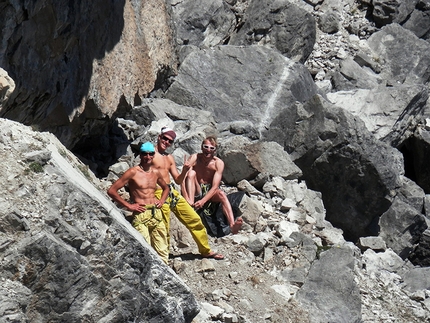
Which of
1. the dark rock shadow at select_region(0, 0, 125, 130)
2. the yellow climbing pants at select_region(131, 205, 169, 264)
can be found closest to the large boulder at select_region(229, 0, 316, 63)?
the dark rock shadow at select_region(0, 0, 125, 130)

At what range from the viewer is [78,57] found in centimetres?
1369

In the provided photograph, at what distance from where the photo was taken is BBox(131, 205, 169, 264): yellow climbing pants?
449 inches

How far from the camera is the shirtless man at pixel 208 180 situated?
13.6 metres

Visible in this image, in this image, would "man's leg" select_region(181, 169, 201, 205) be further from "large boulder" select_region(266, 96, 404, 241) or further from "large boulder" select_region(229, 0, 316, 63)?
"large boulder" select_region(229, 0, 316, 63)

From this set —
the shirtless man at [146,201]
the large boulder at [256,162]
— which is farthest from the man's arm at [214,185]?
the large boulder at [256,162]

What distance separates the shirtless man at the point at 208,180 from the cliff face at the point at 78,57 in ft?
6.47

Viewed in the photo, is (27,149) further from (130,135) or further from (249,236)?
(130,135)

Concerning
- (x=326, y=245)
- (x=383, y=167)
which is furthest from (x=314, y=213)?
(x=383, y=167)

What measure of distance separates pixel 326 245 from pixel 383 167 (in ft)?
10.9

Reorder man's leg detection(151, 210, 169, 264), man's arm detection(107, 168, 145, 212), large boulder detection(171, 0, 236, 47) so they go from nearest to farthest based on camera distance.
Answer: man's arm detection(107, 168, 145, 212)
man's leg detection(151, 210, 169, 264)
large boulder detection(171, 0, 236, 47)

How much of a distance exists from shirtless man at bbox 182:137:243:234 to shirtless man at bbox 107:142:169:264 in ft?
6.15

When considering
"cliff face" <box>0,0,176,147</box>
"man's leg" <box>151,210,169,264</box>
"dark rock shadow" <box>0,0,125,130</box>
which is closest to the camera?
"man's leg" <box>151,210,169,264</box>

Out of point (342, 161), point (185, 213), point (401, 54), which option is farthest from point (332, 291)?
point (401, 54)

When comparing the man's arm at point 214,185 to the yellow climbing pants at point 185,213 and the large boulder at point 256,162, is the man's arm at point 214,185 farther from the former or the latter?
the large boulder at point 256,162
